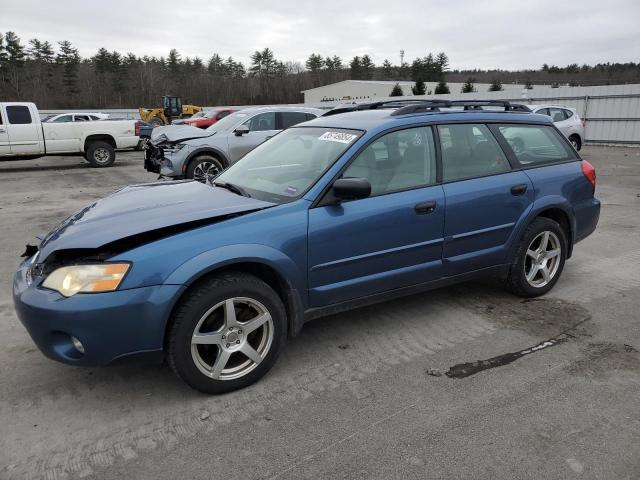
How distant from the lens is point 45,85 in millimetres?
68938

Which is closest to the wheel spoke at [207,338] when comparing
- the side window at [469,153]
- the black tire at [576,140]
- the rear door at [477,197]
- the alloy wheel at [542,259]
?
the rear door at [477,197]

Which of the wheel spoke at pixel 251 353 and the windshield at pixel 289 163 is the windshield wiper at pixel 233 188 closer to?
the windshield at pixel 289 163

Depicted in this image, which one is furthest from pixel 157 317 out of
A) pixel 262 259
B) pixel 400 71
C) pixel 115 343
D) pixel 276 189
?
pixel 400 71

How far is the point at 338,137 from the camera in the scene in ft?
12.2

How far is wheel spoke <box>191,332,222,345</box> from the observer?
9.30 ft

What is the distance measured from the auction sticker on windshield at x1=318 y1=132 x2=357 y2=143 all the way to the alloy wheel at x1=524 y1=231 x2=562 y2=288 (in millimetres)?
1897

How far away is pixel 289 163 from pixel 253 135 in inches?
291

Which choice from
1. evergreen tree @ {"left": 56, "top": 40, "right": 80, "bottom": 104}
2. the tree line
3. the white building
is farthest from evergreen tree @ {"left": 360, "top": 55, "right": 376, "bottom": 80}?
evergreen tree @ {"left": 56, "top": 40, "right": 80, "bottom": 104}

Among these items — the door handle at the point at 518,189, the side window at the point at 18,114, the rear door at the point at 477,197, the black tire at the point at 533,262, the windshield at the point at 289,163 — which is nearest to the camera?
the windshield at the point at 289,163

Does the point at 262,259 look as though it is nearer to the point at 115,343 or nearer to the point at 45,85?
the point at 115,343

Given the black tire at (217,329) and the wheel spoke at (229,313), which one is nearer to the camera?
the black tire at (217,329)

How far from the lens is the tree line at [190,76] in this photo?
6631 centimetres

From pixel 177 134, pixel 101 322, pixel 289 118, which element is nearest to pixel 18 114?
pixel 177 134

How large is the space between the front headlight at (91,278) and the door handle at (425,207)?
6.50ft
